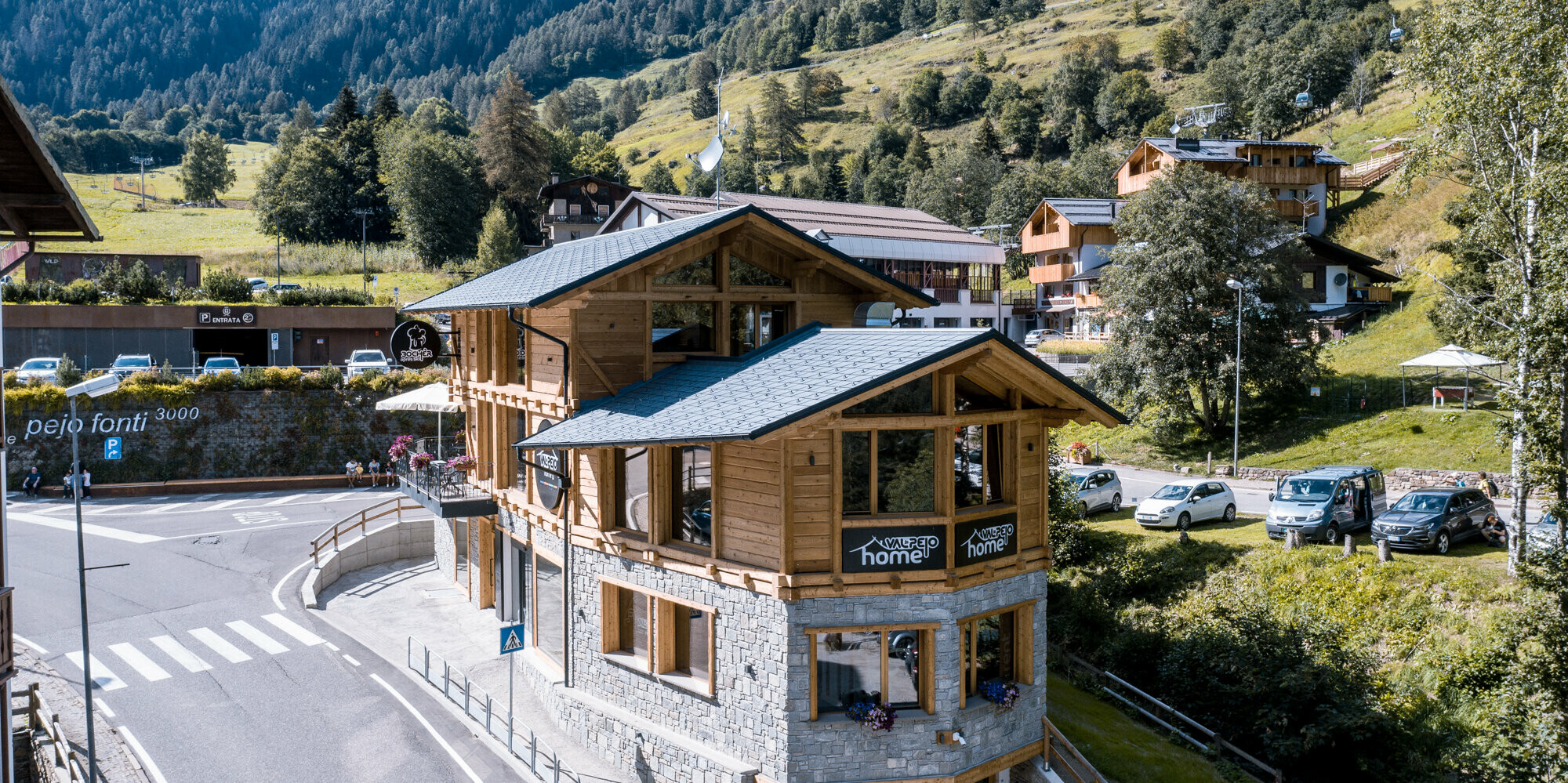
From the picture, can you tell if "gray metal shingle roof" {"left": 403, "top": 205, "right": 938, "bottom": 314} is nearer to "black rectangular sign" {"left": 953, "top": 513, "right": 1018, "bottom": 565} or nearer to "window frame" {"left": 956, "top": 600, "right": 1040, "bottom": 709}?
"black rectangular sign" {"left": 953, "top": 513, "right": 1018, "bottom": 565}

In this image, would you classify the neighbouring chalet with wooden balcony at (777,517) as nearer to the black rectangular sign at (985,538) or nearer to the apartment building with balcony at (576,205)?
the black rectangular sign at (985,538)

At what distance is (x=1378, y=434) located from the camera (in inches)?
1421

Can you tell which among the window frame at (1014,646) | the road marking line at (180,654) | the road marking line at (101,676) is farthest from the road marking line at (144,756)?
the window frame at (1014,646)

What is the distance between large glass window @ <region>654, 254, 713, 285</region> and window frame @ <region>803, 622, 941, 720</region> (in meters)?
7.26

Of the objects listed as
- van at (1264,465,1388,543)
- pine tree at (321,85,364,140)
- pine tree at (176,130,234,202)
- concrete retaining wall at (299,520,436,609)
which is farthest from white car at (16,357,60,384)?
pine tree at (176,130,234,202)

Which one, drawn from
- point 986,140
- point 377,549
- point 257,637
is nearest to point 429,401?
point 377,549

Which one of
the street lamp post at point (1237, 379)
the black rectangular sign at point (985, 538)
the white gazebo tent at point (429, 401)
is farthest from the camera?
the street lamp post at point (1237, 379)

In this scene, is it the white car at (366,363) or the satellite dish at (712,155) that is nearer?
the satellite dish at (712,155)

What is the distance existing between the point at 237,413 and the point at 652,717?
99.6 ft

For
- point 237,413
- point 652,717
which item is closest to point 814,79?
point 237,413

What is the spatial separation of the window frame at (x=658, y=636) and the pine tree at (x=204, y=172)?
122 meters

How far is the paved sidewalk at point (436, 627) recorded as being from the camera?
745 inches

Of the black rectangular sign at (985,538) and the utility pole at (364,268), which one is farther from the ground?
the utility pole at (364,268)

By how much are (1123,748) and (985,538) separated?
6.94m
